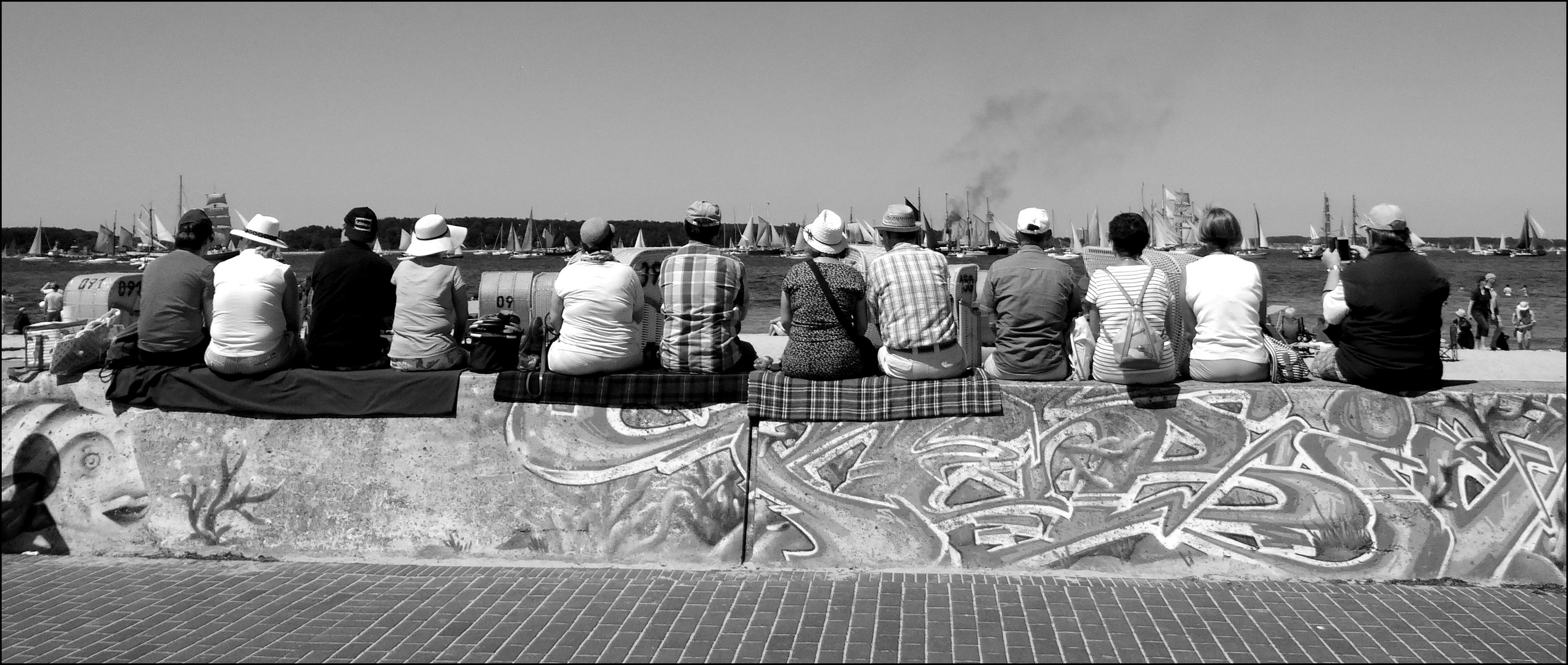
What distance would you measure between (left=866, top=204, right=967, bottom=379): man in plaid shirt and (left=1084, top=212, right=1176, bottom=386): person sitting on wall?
80 cm

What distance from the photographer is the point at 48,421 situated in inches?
254

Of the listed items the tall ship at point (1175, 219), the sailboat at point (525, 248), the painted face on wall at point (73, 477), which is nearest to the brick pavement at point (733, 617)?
the painted face on wall at point (73, 477)

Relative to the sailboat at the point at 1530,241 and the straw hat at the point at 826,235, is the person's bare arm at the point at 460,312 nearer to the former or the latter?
the straw hat at the point at 826,235

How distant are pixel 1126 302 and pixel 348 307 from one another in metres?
4.71

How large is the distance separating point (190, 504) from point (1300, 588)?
633cm

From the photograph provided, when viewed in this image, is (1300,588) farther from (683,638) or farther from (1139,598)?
(683,638)

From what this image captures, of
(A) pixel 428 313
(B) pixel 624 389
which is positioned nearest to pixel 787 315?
(B) pixel 624 389

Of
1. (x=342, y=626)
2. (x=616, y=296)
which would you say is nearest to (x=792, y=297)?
(x=616, y=296)

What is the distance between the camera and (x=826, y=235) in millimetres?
6270

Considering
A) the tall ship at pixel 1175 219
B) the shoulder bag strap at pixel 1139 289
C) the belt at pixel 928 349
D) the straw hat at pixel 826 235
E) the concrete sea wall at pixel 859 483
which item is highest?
the tall ship at pixel 1175 219

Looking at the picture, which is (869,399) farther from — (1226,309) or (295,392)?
(295,392)

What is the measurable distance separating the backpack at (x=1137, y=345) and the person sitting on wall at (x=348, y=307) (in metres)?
4.43

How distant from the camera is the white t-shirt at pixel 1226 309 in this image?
5.92m

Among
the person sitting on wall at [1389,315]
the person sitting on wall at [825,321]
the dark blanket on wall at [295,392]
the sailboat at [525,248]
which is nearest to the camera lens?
the person sitting on wall at [1389,315]
